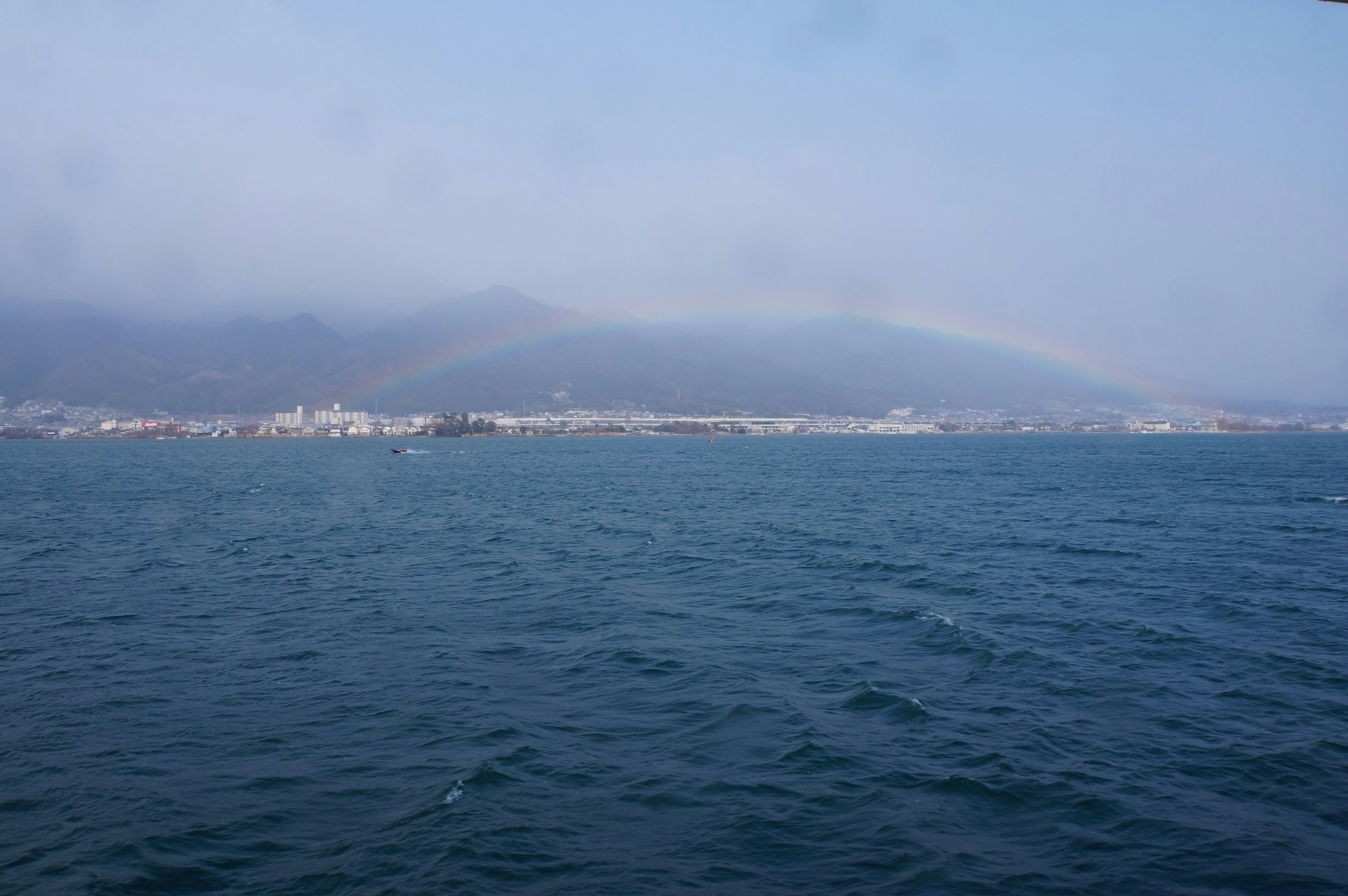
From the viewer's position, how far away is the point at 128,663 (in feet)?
52.0

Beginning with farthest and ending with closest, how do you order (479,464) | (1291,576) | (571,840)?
1. (479,464)
2. (1291,576)
3. (571,840)

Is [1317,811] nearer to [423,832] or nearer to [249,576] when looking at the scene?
[423,832]

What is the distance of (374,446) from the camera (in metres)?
164

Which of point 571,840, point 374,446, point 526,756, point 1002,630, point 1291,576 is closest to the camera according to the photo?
point 571,840

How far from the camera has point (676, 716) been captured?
1302 cm

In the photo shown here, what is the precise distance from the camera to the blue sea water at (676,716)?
8852 mm

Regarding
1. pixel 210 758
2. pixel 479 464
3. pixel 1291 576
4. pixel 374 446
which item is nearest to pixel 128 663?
pixel 210 758

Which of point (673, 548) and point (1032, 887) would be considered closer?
point (1032, 887)

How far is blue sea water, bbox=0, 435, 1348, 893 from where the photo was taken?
8.85 metres

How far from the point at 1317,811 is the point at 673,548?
22286mm

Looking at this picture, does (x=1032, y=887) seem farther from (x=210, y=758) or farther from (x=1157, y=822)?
(x=210, y=758)

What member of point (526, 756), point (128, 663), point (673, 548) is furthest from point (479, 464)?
Result: point (526, 756)

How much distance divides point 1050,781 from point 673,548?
20.7 m

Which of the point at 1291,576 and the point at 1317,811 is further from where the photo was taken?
the point at 1291,576
